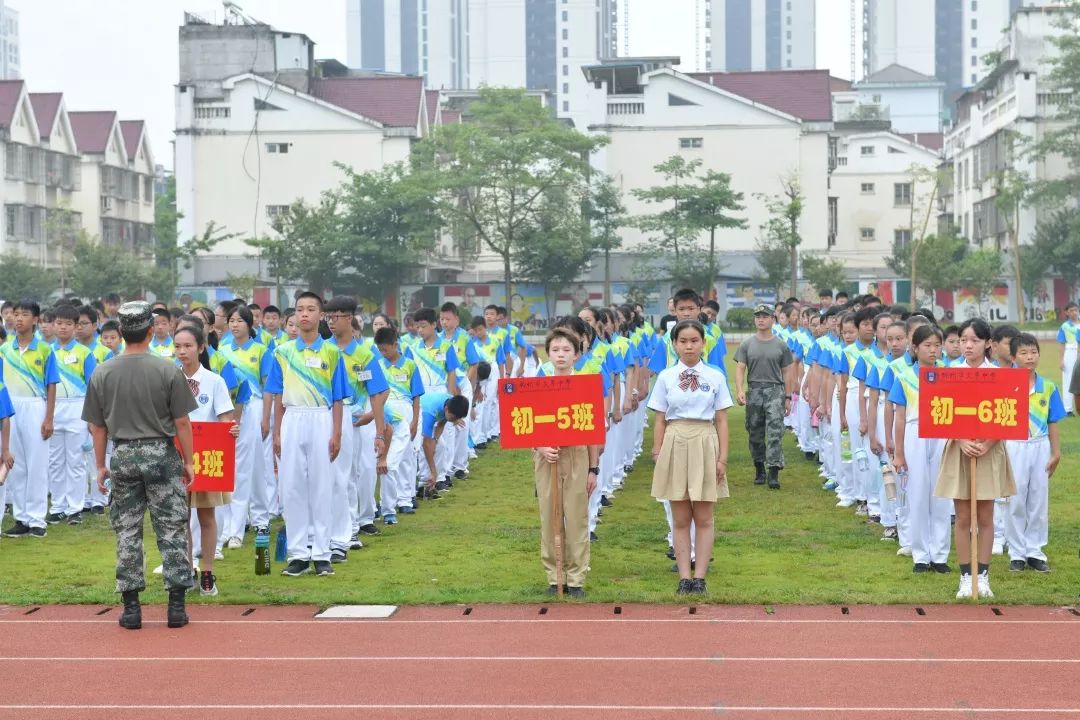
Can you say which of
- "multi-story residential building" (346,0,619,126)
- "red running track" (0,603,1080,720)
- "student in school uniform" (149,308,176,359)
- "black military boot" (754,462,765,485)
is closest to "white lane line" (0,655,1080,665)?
"red running track" (0,603,1080,720)

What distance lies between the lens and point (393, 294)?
58.8 m

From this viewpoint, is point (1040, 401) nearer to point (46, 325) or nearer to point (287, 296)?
point (46, 325)

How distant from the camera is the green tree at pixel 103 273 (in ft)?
188

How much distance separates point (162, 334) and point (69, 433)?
1329 millimetres

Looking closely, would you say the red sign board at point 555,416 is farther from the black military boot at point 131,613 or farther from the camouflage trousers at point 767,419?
the camouflage trousers at point 767,419

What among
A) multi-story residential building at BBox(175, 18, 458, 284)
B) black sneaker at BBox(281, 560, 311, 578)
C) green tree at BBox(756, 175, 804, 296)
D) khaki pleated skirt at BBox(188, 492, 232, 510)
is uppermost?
multi-story residential building at BBox(175, 18, 458, 284)

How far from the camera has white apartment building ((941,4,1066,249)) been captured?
62.5 meters

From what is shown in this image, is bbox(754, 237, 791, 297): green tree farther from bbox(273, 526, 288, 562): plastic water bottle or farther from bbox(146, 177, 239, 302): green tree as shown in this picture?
bbox(273, 526, 288, 562): plastic water bottle

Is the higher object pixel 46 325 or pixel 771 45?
pixel 771 45

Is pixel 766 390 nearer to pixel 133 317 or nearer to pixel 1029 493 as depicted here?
pixel 1029 493

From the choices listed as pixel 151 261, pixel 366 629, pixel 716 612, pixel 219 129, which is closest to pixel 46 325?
pixel 366 629

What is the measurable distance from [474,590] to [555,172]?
45.2m

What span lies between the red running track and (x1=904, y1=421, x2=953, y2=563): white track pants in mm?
1339

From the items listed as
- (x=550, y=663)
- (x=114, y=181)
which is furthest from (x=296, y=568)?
(x=114, y=181)
